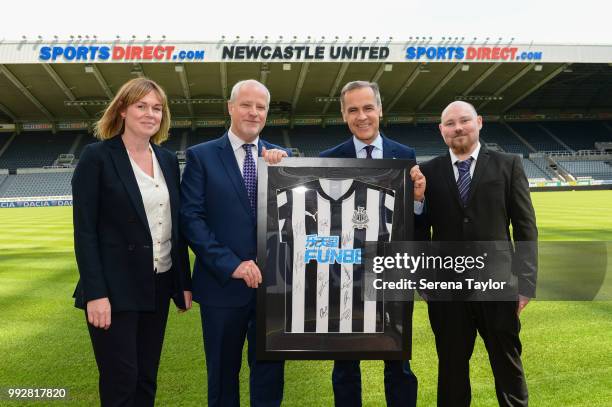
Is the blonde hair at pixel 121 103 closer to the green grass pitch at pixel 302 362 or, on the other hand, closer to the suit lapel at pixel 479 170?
the suit lapel at pixel 479 170

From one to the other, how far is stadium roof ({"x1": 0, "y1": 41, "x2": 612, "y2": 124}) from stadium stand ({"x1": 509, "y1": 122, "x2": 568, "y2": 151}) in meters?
1.96

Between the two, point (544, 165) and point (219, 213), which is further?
point (544, 165)

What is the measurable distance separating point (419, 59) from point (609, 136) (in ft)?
80.4

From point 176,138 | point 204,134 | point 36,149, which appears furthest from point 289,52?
point 36,149

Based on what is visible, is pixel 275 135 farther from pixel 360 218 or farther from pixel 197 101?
pixel 360 218

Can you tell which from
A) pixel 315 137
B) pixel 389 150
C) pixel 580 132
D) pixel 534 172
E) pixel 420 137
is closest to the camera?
pixel 389 150

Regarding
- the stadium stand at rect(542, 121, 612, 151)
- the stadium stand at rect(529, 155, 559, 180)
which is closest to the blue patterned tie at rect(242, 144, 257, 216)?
the stadium stand at rect(529, 155, 559, 180)

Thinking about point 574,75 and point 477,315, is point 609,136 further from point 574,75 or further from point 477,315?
point 477,315

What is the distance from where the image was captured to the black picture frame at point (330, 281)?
2393 millimetres

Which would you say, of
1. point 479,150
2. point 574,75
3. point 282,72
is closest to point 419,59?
point 282,72

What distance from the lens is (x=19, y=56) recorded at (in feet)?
83.9

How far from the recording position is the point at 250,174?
262 cm

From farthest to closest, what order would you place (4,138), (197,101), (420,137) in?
1. (420,137)
2. (4,138)
3. (197,101)

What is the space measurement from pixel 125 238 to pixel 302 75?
29.9 metres
